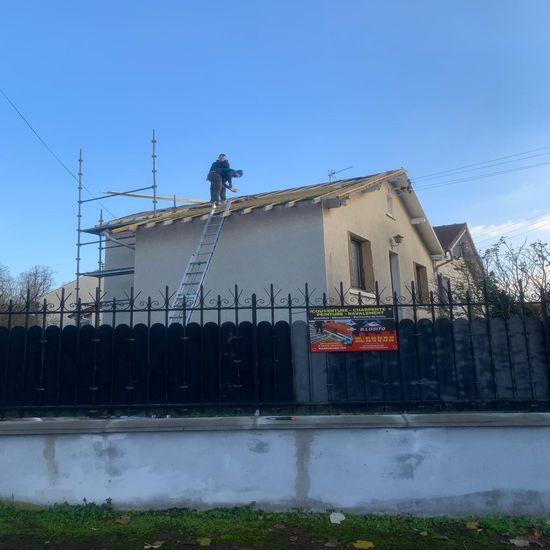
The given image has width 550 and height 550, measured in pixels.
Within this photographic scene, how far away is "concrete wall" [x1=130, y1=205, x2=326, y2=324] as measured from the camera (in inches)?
536

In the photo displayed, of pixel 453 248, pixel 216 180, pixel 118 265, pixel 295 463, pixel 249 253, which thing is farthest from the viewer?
pixel 453 248

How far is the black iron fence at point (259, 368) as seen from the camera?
263 inches

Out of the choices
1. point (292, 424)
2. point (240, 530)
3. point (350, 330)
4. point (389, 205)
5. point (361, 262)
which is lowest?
point (240, 530)

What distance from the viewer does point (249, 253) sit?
1427 cm

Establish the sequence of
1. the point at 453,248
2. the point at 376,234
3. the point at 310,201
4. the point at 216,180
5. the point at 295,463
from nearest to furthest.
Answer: the point at 295,463 → the point at 310,201 → the point at 216,180 → the point at 376,234 → the point at 453,248

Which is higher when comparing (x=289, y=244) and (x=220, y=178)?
(x=220, y=178)

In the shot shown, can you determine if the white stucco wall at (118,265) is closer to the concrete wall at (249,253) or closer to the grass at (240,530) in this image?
the concrete wall at (249,253)

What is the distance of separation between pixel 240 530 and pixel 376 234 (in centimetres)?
1209

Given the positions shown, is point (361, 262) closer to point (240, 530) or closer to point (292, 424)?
point (292, 424)

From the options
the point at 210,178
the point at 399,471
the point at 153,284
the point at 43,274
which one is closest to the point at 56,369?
the point at 399,471

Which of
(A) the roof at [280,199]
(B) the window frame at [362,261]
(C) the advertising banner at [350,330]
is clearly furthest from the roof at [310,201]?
(C) the advertising banner at [350,330]

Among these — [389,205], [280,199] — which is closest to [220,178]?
[280,199]

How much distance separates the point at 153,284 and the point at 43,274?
97.5 ft

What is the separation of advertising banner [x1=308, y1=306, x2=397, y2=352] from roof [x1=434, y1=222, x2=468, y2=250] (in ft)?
60.7
